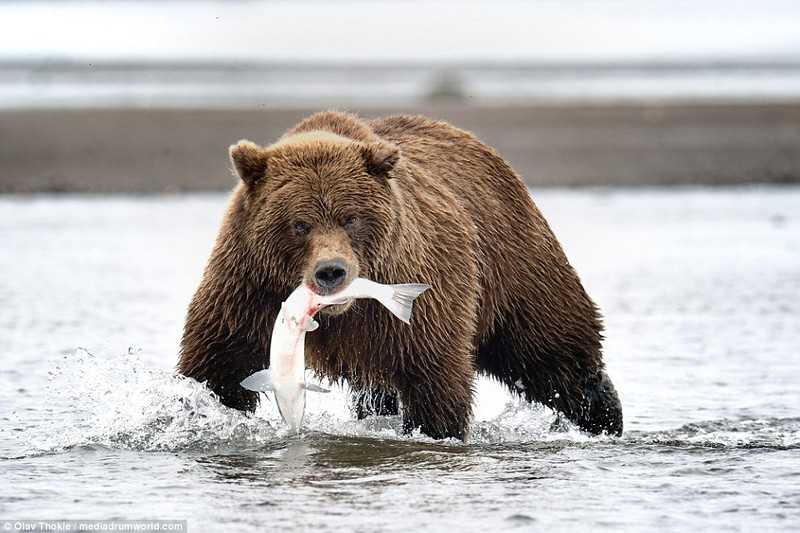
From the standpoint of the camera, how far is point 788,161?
2102 centimetres

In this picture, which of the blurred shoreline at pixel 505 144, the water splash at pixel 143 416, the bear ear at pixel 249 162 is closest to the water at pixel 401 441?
the water splash at pixel 143 416

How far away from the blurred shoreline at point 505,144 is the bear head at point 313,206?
13.7m

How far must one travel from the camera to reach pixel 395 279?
5770mm

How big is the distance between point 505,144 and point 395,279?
1614 cm

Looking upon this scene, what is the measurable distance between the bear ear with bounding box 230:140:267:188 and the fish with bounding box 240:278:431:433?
1.77 feet

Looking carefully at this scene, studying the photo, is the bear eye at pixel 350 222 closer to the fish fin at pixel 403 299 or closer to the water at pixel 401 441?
the fish fin at pixel 403 299

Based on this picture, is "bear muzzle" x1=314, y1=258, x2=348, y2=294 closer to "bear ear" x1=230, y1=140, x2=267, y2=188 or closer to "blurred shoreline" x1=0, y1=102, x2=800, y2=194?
"bear ear" x1=230, y1=140, x2=267, y2=188

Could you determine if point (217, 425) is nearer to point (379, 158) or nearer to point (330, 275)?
point (330, 275)

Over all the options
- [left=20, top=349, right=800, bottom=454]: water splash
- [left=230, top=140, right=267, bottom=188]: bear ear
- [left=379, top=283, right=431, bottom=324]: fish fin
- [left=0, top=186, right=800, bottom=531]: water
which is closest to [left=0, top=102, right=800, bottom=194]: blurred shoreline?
[left=0, top=186, right=800, bottom=531]: water

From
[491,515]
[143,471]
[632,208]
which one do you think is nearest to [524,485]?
[491,515]

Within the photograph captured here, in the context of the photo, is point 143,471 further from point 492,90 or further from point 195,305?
point 492,90

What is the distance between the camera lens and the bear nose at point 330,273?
526 cm

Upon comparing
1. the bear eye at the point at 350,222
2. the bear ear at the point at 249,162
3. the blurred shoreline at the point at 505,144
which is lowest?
the bear eye at the point at 350,222

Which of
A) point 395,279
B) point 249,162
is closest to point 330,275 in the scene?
point 395,279
